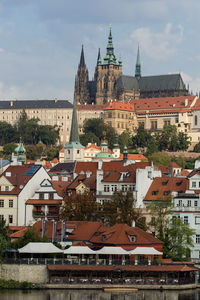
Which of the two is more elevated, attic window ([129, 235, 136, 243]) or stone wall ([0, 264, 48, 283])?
attic window ([129, 235, 136, 243])

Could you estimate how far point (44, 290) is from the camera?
7144cm

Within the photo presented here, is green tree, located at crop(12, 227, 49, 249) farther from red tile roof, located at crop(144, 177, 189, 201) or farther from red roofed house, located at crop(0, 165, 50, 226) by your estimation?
red tile roof, located at crop(144, 177, 189, 201)

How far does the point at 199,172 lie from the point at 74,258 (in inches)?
688

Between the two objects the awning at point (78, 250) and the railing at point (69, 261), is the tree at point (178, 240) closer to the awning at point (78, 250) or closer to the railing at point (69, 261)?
the railing at point (69, 261)

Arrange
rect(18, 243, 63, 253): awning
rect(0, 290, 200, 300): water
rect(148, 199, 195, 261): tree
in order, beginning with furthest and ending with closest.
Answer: rect(148, 199, 195, 261): tree → rect(18, 243, 63, 253): awning → rect(0, 290, 200, 300): water

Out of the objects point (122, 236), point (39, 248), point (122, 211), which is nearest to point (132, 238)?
point (122, 236)

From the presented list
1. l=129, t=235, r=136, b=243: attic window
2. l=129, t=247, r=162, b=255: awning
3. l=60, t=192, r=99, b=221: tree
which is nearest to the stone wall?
l=129, t=247, r=162, b=255: awning

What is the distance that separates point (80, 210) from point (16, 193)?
790 cm

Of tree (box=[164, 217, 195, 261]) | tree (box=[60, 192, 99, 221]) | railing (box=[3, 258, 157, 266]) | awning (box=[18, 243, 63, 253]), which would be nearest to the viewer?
railing (box=[3, 258, 157, 266])

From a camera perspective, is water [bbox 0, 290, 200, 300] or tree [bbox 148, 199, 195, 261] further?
tree [bbox 148, 199, 195, 261]

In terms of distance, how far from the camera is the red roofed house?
299ft

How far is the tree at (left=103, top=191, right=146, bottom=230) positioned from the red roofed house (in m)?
9.25

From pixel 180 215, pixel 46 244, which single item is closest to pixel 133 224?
pixel 180 215

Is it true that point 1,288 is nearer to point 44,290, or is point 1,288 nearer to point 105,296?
point 44,290
